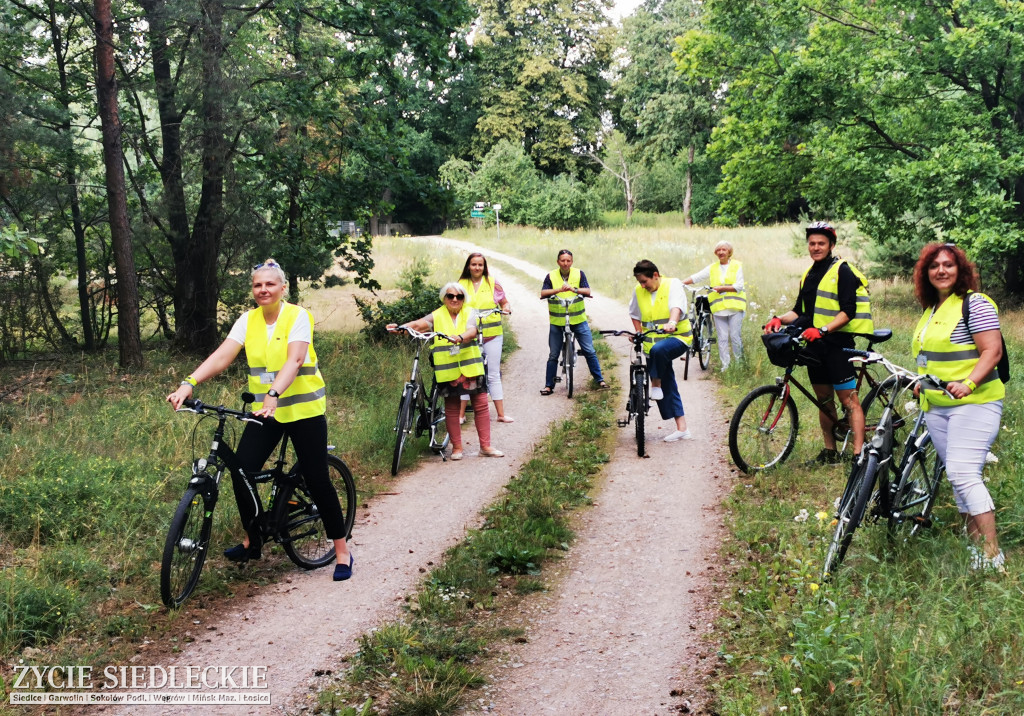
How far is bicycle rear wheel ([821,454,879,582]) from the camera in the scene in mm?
5035

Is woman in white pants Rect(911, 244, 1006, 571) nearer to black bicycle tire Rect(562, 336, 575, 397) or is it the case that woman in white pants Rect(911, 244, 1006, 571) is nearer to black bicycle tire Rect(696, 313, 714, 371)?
black bicycle tire Rect(562, 336, 575, 397)

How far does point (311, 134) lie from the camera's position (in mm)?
13930

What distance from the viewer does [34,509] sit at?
6.57 metres

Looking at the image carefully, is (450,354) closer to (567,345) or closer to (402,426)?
(402,426)

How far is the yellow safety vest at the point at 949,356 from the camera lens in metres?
4.92

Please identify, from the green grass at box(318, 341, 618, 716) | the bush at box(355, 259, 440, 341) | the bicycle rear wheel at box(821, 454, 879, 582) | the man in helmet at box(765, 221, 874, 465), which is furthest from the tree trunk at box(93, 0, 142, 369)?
the bicycle rear wheel at box(821, 454, 879, 582)

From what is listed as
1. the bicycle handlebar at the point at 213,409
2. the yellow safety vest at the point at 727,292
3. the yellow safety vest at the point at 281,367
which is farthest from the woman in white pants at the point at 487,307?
the bicycle handlebar at the point at 213,409

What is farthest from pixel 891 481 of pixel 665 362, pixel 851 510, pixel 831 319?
pixel 665 362

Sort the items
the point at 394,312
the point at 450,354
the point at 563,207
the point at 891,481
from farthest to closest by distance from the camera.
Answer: the point at 563,207 < the point at 394,312 < the point at 450,354 < the point at 891,481

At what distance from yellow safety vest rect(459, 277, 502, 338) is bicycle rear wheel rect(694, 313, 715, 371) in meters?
3.88

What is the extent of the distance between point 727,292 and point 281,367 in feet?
26.0

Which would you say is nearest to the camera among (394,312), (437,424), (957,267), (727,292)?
(957,267)

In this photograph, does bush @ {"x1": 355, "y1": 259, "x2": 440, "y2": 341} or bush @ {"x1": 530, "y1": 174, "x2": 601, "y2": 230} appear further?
bush @ {"x1": 530, "y1": 174, "x2": 601, "y2": 230}

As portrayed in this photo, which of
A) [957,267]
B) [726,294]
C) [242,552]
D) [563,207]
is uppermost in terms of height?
[563,207]
